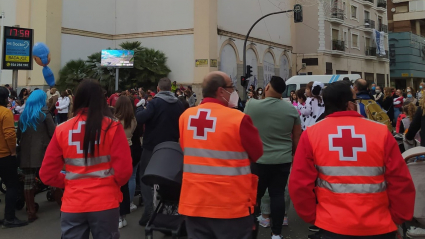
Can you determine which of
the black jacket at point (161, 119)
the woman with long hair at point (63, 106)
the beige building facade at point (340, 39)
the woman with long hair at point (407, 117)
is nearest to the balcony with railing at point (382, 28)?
the beige building facade at point (340, 39)

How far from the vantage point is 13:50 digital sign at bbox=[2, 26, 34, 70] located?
39.9 ft

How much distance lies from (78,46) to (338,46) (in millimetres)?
23883

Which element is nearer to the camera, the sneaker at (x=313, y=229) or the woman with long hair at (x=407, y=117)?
the sneaker at (x=313, y=229)

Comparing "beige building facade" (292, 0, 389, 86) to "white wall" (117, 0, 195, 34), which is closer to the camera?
"white wall" (117, 0, 195, 34)

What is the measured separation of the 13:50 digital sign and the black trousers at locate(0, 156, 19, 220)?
7.54 m

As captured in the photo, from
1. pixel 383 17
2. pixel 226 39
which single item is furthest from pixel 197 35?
pixel 383 17

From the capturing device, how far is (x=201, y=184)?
3006 mm

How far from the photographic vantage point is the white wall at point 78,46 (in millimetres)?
27328

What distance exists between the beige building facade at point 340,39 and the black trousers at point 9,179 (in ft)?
111

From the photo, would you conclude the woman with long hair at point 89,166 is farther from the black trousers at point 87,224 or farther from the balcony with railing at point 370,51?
the balcony with railing at point 370,51

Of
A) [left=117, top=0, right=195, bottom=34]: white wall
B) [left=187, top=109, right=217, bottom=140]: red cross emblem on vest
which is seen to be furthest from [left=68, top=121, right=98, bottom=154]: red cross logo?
[left=117, top=0, right=195, bottom=34]: white wall

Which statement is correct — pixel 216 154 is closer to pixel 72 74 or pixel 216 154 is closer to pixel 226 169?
pixel 226 169

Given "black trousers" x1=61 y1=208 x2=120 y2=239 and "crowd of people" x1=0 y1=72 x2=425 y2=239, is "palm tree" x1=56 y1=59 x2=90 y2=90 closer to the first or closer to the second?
"crowd of people" x1=0 y1=72 x2=425 y2=239

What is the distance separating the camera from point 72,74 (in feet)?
85.0
